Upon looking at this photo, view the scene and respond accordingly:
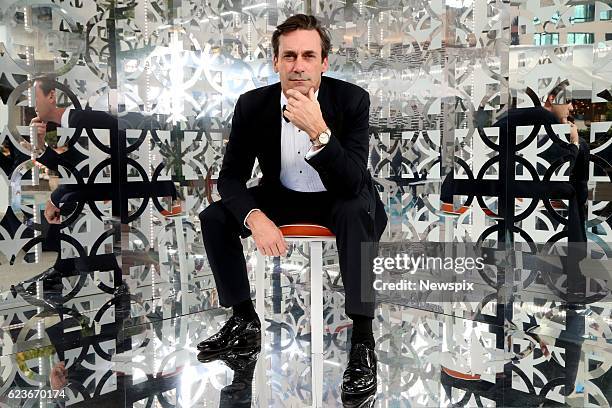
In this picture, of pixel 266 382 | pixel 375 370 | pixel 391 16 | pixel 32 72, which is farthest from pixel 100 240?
pixel 391 16

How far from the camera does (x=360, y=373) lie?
6.77 feet

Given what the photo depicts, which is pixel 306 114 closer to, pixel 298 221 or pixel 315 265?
pixel 298 221

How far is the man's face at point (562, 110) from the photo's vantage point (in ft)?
8.78

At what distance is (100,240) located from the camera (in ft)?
10.5

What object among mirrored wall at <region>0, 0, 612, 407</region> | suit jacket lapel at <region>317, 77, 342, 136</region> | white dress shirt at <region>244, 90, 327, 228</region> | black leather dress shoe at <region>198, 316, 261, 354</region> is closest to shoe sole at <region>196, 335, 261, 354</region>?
black leather dress shoe at <region>198, 316, 261, 354</region>

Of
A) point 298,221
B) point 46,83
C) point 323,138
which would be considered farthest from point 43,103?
point 323,138

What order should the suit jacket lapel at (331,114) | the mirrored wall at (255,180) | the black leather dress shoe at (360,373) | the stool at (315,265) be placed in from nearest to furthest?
1. the black leather dress shoe at (360,373)
2. the stool at (315,265)
3. the suit jacket lapel at (331,114)
4. the mirrored wall at (255,180)

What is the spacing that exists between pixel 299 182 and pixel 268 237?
14.2 inches

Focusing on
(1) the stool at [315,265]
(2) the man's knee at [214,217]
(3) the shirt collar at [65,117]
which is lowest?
(1) the stool at [315,265]

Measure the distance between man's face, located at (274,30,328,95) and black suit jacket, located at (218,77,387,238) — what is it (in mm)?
111

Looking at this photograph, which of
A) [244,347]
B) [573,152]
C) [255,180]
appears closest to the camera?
[244,347]

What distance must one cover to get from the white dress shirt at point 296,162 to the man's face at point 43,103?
4.41 ft

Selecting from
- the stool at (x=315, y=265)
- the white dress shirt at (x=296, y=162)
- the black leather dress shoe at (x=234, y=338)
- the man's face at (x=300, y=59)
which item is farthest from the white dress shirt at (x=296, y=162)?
the black leather dress shoe at (x=234, y=338)

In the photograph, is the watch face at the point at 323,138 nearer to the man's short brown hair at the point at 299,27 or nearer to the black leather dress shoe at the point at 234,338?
the man's short brown hair at the point at 299,27
